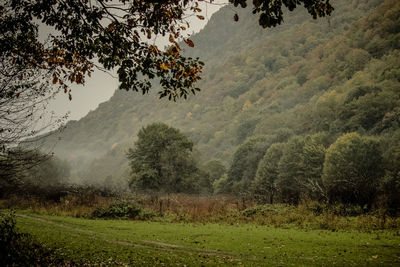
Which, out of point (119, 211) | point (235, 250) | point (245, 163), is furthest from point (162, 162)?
point (235, 250)

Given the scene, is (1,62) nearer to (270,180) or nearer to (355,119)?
(270,180)

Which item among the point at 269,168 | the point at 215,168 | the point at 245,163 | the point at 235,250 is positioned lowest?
the point at 235,250

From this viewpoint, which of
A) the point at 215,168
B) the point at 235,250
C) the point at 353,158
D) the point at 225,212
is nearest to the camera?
the point at 235,250

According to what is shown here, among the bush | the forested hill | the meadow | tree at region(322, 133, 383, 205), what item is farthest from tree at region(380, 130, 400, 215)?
the bush

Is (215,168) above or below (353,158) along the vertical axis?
below

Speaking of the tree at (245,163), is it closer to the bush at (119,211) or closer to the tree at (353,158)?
the tree at (353,158)

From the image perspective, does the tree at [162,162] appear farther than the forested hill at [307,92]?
No

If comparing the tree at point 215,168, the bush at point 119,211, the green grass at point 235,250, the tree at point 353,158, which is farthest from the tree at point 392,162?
the tree at point 215,168

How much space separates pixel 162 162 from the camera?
4575 cm

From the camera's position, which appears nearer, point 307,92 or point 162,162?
point 162,162

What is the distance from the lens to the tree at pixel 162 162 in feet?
143

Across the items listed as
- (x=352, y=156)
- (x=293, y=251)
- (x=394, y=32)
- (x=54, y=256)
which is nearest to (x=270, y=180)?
(x=352, y=156)

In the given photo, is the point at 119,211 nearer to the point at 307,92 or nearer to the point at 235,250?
the point at 235,250

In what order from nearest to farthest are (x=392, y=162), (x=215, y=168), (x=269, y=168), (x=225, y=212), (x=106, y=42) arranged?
(x=106, y=42) → (x=225, y=212) → (x=392, y=162) → (x=269, y=168) → (x=215, y=168)
